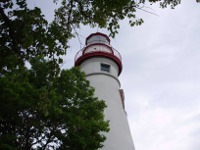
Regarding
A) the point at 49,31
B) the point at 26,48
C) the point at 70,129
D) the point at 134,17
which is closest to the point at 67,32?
the point at 49,31

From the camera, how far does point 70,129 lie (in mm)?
13406

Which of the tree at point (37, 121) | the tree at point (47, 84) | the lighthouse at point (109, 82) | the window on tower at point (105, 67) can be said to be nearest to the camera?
the tree at point (47, 84)

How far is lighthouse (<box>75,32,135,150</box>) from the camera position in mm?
18297

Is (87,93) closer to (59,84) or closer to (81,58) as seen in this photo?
(59,84)

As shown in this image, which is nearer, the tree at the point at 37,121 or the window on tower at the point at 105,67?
the tree at the point at 37,121

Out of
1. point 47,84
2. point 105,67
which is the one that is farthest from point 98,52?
point 47,84

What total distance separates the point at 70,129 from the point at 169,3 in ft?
25.0

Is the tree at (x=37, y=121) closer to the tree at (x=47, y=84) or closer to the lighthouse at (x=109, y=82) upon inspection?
the tree at (x=47, y=84)

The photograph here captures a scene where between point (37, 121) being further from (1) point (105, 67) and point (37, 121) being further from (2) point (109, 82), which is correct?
(1) point (105, 67)

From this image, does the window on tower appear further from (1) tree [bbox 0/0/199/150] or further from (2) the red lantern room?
(1) tree [bbox 0/0/199/150]

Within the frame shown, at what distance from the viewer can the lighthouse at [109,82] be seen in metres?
18.3

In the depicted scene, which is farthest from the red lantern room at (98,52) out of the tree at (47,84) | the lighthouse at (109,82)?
the tree at (47,84)

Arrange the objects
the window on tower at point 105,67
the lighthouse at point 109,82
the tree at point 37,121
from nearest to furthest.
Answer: the tree at point 37,121
the lighthouse at point 109,82
the window on tower at point 105,67

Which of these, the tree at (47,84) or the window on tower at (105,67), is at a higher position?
the window on tower at (105,67)
